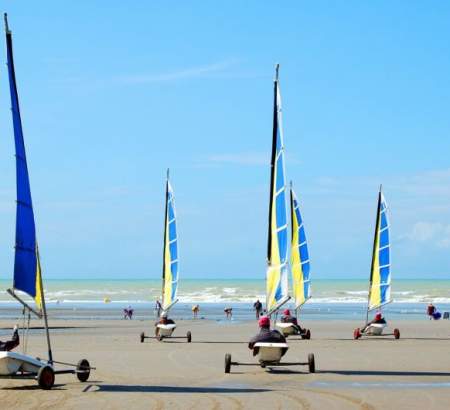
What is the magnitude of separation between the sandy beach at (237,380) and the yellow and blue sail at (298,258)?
10.4 m

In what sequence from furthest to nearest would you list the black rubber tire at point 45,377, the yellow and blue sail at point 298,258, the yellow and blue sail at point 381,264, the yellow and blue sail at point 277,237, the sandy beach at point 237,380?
the yellow and blue sail at point 298,258 < the yellow and blue sail at point 381,264 < the yellow and blue sail at point 277,237 < the black rubber tire at point 45,377 < the sandy beach at point 237,380

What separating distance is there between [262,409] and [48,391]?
12.3ft

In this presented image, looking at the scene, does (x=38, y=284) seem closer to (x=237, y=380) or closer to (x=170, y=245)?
(x=237, y=380)

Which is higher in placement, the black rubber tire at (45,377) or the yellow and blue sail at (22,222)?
the yellow and blue sail at (22,222)

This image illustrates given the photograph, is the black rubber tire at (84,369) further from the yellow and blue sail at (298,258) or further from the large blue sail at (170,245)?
the yellow and blue sail at (298,258)

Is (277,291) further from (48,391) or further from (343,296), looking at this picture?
(343,296)

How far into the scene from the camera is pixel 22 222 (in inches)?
571

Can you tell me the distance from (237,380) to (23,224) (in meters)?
4.75

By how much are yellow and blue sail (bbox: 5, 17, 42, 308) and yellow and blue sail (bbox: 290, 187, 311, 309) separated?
2358 centimetres

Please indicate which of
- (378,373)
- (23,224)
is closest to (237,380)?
(378,373)

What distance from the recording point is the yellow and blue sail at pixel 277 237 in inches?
787

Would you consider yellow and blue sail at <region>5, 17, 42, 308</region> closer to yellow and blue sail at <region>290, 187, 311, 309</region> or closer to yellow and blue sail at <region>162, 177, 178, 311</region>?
yellow and blue sail at <region>162, 177, 178, 311</region>

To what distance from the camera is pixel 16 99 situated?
14727 millimetres

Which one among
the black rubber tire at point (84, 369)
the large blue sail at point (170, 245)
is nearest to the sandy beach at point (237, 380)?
the black rubber tire at point (84, 369)
